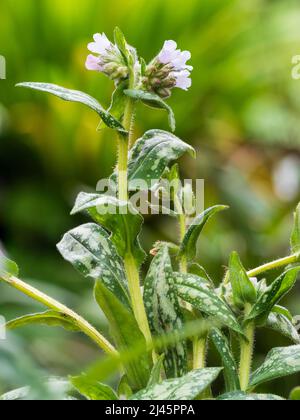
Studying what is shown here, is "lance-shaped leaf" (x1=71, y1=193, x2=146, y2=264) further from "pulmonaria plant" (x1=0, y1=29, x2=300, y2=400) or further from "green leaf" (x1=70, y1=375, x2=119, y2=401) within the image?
"green leaf" (x1=70, y1=375, x2=119, y2=401)

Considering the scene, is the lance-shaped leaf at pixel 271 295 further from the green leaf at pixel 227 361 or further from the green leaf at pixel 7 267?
the green leaf at pixel 7 267

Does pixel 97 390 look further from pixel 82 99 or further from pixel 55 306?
pixel 82 99

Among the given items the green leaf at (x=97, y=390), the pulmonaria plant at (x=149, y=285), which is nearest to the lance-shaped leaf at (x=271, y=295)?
the pulmonaria plant at (x=149, y=285)

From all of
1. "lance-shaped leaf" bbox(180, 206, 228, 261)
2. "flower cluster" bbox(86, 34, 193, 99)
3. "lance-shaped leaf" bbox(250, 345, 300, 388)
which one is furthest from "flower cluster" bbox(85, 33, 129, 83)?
"lance-shaped leaf" bbox(250, 345, 300, 388)

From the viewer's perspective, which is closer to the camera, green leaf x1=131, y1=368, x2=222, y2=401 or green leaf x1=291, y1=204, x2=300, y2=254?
green leaf x1=131, y1=368, x2=222, y2=401

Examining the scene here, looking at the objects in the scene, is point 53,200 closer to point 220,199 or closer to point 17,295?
point 220,199

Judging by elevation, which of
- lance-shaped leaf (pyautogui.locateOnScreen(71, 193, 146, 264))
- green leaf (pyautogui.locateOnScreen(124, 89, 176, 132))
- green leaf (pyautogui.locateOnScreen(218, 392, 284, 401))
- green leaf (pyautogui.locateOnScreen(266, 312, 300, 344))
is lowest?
green leaf (pyautogui.locateOnScreen(218, 392, 284, 401))

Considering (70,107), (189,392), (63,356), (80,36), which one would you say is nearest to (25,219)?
(70,107)
